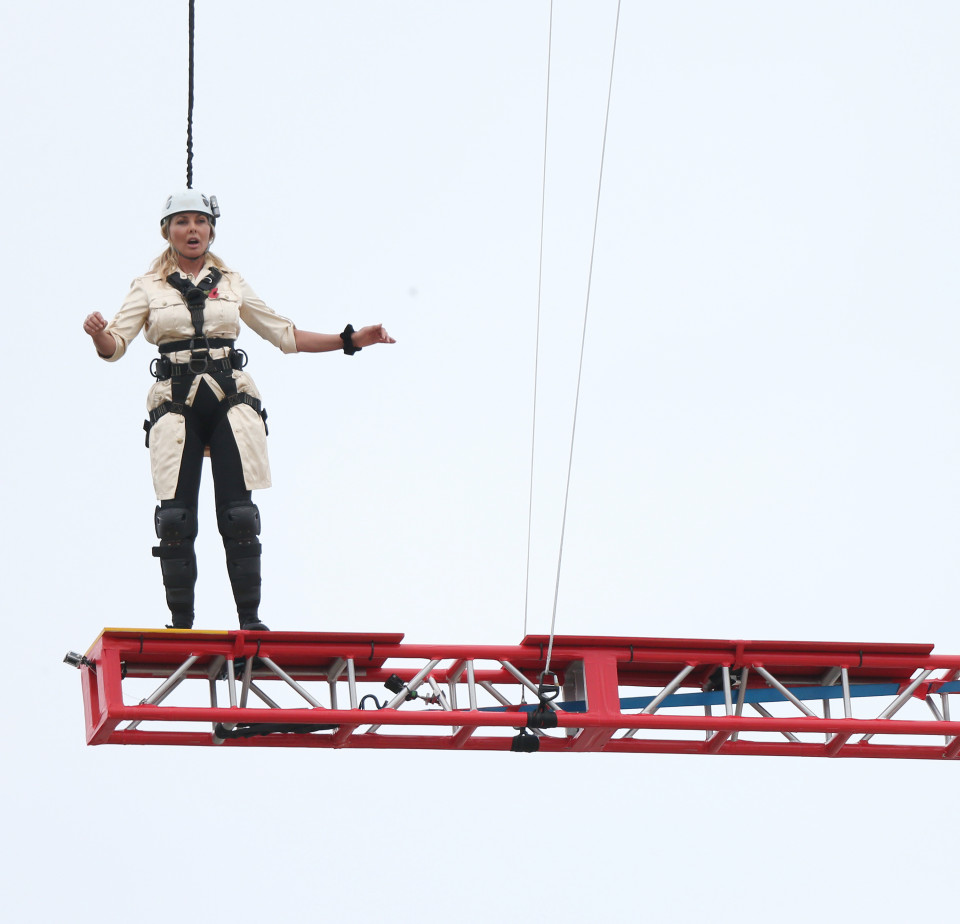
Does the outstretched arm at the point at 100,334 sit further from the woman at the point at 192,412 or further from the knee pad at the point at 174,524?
the knee pad at the point at 174,524

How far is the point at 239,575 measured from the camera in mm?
12570

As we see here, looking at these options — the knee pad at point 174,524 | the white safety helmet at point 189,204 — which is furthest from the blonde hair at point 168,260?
the knee pad at point 174,524

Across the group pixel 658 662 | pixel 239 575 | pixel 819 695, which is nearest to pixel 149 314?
pixel 239 575

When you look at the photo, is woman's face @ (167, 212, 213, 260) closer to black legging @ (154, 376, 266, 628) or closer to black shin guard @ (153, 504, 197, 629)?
black legging @ (154, 376, 266, 628)

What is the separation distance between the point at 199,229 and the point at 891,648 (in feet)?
14.0

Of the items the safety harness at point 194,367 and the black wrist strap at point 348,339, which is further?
the black wrist strap at point 348,339

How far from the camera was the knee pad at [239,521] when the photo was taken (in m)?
12.5

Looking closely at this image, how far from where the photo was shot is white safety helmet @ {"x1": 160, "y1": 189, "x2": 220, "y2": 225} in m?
12.8

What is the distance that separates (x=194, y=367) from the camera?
12.6 metres

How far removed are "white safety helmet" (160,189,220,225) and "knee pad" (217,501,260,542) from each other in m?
1.52

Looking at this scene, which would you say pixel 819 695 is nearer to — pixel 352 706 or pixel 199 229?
pixel 352 706

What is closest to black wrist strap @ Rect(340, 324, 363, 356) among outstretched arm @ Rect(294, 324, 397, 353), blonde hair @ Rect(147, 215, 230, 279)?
outstretched arm @ Rect(294, 324, 397, 353)

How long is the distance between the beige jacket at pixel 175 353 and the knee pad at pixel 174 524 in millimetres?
90

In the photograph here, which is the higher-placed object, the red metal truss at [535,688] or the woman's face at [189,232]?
the woman's face at [189,232]
